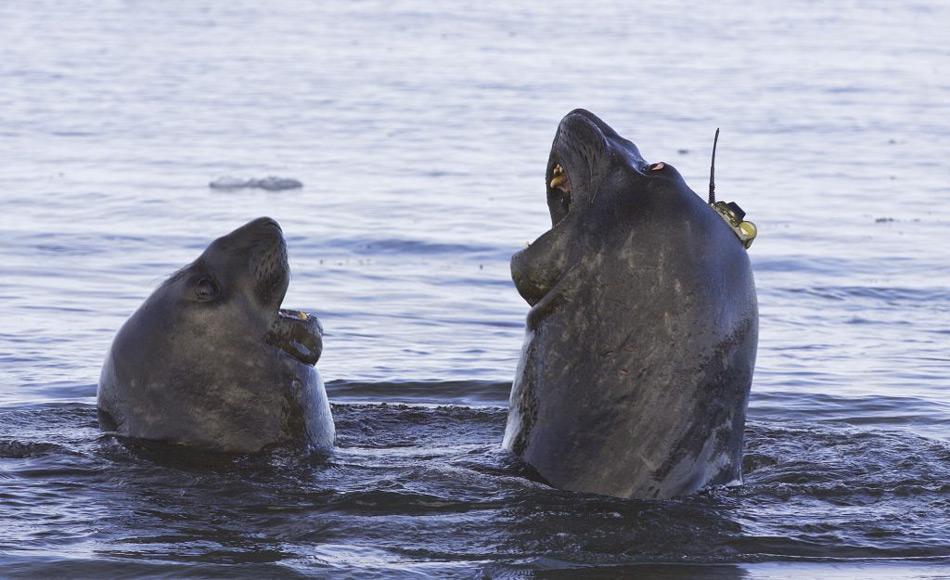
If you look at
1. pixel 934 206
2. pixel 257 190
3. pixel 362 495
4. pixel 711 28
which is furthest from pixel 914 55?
pixel 362 495

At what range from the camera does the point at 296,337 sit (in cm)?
748

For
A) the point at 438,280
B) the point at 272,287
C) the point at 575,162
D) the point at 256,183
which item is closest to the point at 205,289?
the point at 272,287

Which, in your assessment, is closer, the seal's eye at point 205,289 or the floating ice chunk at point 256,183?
the seal's eye at point 205,289

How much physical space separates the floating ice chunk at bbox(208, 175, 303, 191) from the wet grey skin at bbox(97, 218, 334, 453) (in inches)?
387

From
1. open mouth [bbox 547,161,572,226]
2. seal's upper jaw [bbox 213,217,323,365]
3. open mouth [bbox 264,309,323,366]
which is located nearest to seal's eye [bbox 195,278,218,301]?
seal's upper jaw [bbox 213,217,323,365]

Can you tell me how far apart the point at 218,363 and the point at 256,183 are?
10121 mm

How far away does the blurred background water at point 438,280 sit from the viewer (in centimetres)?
647

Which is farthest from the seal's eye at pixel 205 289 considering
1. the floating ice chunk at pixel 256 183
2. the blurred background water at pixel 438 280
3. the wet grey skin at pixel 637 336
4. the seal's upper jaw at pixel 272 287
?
the floating ice chunk at pixel 256 183

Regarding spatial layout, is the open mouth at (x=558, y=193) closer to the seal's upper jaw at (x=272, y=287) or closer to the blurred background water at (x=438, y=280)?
the blurred background water at (x=438, y=280)

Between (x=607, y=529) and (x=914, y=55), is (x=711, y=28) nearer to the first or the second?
(x=914, y=55)

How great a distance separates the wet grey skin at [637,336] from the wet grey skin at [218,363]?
121cm

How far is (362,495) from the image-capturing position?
6.94 m

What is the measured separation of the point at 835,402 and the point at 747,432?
4.23 ft

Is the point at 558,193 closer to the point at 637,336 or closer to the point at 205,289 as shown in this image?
the point at 637,336
